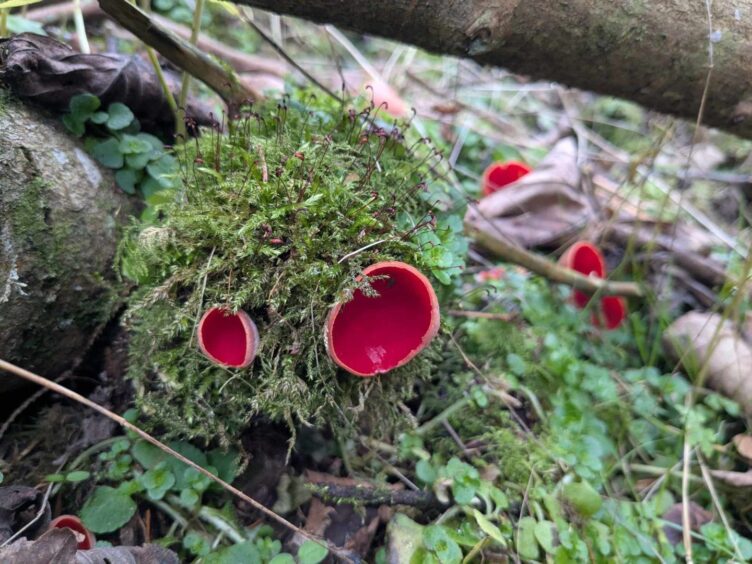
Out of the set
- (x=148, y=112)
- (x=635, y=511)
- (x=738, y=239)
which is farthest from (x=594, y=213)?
(x=148, y=112)

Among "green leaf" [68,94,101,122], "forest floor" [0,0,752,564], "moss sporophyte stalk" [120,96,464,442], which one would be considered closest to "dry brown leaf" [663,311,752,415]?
"forest floor" [0,0,752,564]

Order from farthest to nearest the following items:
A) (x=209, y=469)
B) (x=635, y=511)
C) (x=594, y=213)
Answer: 1. (x=594, y=213)
2. (x=635, y=511)
3. (x=209, y=469)

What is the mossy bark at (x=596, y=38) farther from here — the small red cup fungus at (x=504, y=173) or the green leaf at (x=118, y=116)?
the small red cup fungus at (x=504, y=173)

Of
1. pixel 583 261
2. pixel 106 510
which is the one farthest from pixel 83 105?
pixel 583 261

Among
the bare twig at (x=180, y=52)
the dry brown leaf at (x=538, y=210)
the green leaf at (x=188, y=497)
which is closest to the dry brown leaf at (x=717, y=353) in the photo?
the dry brown leaf at (x=538, y=210)

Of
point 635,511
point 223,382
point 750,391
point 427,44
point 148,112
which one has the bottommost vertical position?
point 635,511

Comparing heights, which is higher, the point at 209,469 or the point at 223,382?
the point at 223,382

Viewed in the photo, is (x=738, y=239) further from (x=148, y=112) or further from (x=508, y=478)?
(x=148, y=112)
